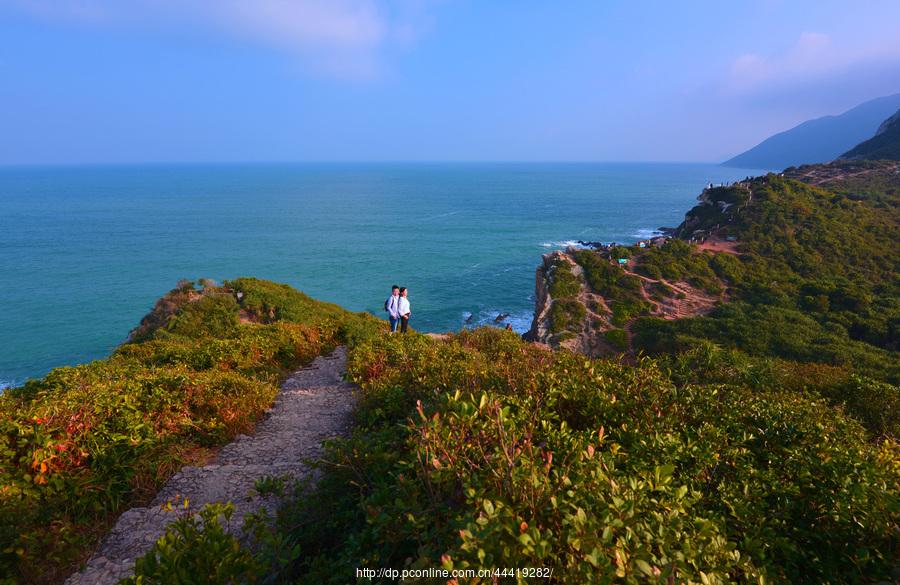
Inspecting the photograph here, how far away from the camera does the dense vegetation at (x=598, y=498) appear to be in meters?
2.80

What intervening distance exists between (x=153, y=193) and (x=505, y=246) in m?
132

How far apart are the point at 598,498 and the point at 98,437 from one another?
7582 millimetres

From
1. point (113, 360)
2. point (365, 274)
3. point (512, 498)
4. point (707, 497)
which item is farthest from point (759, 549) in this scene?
point (365, 274)

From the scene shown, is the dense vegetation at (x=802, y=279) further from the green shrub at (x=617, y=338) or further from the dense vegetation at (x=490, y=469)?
the dense vegetation at (x=490, y=469)

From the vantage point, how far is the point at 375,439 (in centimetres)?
593

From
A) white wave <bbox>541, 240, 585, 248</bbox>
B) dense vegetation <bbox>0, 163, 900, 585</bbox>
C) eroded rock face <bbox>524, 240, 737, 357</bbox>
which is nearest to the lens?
dense vegetation <bbox>0, 163, 900, 585</bbox>

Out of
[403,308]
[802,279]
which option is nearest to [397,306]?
[403,308]

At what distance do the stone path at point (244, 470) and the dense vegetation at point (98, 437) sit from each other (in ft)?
0.88

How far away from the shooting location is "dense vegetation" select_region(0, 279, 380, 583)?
5.09 meters

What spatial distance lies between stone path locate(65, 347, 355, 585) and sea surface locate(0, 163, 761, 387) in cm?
3139

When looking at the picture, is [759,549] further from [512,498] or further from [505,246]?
[505,246]

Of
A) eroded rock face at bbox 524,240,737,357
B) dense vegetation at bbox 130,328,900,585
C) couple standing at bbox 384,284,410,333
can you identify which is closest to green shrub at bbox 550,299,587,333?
eroded rock face at bbox 524,240,737,357

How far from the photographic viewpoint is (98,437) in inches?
263

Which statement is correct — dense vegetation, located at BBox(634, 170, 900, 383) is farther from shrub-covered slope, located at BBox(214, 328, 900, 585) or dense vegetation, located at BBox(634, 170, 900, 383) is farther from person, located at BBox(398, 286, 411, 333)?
shrub-covered slope, located at BBox(214, 328, 900, 585)
